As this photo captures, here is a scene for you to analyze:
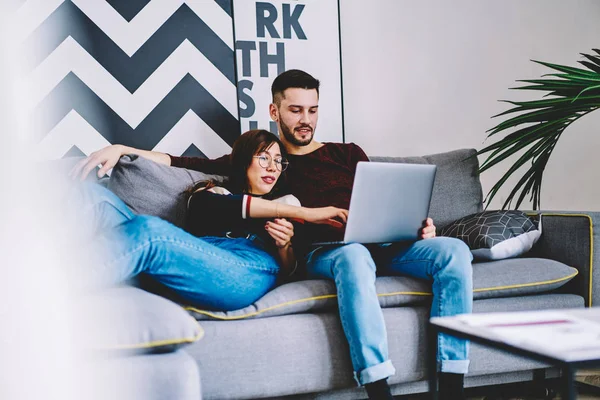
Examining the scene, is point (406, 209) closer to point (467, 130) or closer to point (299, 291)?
point (299, 291)

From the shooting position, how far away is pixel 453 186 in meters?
2.55

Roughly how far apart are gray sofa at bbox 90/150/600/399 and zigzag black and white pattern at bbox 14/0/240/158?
61 cm

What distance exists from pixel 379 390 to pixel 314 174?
0.87 m

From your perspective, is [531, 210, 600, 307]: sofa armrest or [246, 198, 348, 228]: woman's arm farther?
[531, 210, 600, 307]: sofa armrest

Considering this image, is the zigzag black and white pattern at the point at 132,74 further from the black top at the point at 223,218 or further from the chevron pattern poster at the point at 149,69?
the black top at the point at 223,218

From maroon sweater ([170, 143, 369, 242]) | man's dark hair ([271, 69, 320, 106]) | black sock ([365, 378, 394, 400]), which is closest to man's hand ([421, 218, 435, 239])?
maroon sweater ([170, 143, 369, 242])

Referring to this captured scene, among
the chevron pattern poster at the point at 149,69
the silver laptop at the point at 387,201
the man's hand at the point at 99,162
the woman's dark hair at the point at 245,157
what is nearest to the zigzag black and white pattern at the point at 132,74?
A: the chevron pattern poster at the point at 149,69

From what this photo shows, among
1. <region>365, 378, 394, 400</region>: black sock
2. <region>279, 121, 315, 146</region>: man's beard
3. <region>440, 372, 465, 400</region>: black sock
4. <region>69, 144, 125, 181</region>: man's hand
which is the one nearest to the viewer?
<region>365, 378, 394, 400</region>: black sock

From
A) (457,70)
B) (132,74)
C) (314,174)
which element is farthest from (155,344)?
(457,70)

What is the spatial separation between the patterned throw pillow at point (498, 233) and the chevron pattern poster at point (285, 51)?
0.90m

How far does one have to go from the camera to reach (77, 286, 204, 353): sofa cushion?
4.39 feet

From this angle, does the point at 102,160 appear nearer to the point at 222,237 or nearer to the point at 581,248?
the point at 222,237

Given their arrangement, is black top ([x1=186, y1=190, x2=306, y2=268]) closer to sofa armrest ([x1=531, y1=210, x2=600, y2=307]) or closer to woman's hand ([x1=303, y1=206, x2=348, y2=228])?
woman's hand ([x1=303, y1=206, x2=348, y2=228])

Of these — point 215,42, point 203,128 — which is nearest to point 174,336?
point 203,128
